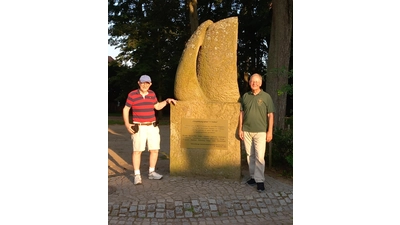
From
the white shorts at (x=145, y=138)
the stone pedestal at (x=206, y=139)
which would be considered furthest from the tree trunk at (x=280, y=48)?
the white shorts at (x=145, y=138)

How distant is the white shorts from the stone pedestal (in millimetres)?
456

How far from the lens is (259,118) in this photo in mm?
4875

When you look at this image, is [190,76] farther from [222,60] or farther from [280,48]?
[280,48]

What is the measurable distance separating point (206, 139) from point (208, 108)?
1.78 feet

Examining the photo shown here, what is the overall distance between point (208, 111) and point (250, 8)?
46.6ft

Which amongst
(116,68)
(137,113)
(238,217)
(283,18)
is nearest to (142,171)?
(137,113)

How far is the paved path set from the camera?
4.11m

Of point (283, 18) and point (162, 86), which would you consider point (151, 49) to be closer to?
point (162, 86)

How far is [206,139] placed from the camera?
5.45m

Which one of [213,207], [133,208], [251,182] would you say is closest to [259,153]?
[251,182]

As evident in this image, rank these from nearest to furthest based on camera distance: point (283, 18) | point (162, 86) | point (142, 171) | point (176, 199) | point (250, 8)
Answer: point (176, 199)
point (142, 171)
point (283, 18)
point (250, 8)
point (162, 86)

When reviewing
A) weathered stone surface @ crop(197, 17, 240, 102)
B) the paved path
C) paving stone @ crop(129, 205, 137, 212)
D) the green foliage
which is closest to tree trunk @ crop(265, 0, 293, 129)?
the green foliage

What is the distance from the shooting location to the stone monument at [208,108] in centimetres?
540

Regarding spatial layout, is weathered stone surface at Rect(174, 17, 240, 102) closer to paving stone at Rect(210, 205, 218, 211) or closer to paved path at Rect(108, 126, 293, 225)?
paved path at Rect(108, 126, 293, 225)
